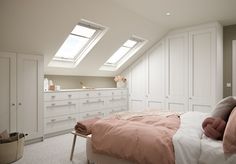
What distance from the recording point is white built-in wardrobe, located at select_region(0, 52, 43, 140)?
10.6 ft

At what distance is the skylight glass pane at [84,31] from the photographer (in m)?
4.12

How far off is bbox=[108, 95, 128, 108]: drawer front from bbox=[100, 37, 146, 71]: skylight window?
873 millimetres

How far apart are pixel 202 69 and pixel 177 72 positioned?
612 mm

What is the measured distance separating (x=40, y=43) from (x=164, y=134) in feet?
9.13

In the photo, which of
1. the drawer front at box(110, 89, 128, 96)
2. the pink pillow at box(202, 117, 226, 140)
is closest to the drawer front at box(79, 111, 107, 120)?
the drawer front at box(110, 89, 128, 96)

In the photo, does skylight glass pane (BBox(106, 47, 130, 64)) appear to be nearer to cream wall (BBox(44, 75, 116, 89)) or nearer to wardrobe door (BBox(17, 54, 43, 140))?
cream wall (BBox(44, 75, 116, 89))

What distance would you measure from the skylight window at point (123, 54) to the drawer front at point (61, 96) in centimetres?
138

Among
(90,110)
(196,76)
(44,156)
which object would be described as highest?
(196,76)

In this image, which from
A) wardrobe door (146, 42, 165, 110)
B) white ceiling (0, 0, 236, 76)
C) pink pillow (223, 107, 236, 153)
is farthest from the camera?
wardrobe door (146, 42, 165, 110)

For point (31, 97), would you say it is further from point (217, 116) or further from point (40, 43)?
point (217, 116)

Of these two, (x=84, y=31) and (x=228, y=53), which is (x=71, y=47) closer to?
(x=84, y=31)

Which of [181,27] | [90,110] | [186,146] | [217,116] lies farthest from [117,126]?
[181,27]

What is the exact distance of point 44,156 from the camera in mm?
2959

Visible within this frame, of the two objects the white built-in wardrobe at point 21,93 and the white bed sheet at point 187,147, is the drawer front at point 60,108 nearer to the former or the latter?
the white built-in wardrobe at point 21,93
